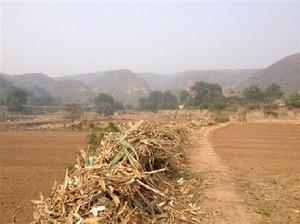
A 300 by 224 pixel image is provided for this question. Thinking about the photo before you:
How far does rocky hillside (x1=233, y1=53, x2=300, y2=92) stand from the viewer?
4299 inches

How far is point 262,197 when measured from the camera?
8492mm

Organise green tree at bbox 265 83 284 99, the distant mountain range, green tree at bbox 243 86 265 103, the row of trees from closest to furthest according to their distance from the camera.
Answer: green tree at bbox 243 86 265 103 → green tree at bbox 265 83 284 99 → the row of trees → the distant mountain range

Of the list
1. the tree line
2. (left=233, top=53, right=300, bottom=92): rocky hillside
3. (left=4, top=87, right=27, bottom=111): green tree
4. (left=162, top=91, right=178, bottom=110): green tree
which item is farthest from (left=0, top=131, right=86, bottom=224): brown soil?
(left=233, top=53, right=300, bottom=92): rocky hillside

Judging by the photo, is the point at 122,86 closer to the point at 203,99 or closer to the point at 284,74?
the point at 284,74

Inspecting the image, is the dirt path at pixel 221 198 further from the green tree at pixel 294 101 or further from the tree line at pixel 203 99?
the tree line at pixel 203 99

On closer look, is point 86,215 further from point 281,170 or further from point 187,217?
point 281,170

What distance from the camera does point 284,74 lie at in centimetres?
11575

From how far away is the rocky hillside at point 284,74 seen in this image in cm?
10919

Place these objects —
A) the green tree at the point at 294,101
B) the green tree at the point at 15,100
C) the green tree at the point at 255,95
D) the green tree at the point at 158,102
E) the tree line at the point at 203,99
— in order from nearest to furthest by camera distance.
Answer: the green tree at the point at 294,101 → the tree line at the point at 203,99 → the green tree at the point at 255,95 → the green tree at the point at 15,100 → the green tree at the point at 158,102

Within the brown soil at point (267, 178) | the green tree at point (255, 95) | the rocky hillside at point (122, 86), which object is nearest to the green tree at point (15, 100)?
the green tree at point (255, 95)

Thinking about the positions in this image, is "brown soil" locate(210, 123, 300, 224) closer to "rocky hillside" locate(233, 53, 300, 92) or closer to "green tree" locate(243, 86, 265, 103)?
"green tree" locate(243, 86, 265, 103)

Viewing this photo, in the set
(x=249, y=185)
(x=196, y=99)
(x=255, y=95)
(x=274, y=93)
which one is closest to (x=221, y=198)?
(x=249, y=185)

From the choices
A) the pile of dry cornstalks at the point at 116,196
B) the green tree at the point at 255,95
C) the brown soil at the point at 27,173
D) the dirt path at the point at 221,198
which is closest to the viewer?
the pile of dry cornstalks at the point at 116,196

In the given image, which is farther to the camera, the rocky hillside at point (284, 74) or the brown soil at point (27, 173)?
the rocky hillside at point (284, 74)
